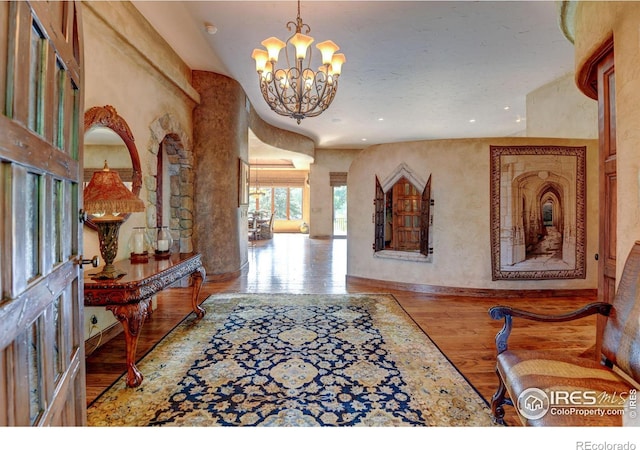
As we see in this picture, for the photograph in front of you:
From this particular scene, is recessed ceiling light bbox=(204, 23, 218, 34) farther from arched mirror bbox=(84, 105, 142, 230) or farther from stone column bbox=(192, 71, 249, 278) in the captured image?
arched mirror bbox=(84, 105, 142, 230)

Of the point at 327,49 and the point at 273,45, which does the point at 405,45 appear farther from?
the point at 273,45

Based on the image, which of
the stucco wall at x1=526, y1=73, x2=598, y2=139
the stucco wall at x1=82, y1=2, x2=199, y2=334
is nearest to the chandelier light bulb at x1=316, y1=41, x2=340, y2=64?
the stucco wall at x1=82, y1=2, x2=199, y2=334

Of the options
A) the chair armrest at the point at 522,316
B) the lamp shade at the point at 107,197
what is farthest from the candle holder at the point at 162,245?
the chair armrest at the point at 522,316

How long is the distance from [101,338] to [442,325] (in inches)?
121

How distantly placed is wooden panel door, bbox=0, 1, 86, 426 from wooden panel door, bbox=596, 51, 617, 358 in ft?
8.92

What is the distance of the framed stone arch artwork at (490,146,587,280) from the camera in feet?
13.5

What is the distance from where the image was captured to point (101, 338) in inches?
108

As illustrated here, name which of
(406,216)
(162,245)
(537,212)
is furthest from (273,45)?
(537,212)

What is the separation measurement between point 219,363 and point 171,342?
646 mm

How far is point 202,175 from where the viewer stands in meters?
4.88
